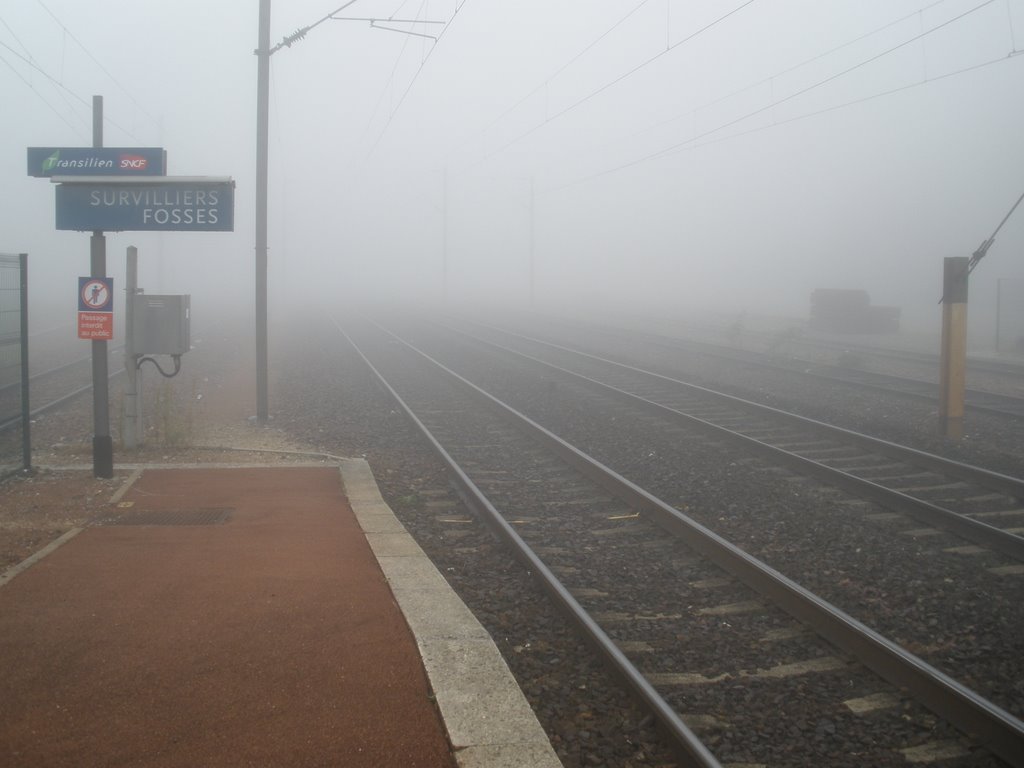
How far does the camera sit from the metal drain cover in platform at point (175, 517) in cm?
788

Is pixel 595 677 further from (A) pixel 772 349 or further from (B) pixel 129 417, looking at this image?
(A) pixel 772 349

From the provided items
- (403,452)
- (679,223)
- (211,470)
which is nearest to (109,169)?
(211,470)

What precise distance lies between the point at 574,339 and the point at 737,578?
2393cm

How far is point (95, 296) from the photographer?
941cm

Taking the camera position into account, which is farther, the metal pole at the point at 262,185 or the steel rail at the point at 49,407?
the metal pole at the point at 262,185

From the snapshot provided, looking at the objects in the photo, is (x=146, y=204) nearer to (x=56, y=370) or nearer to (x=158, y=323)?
(x=158, y=323)

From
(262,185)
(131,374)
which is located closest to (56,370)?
(262,185)

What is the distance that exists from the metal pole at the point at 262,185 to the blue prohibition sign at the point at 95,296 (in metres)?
3.97

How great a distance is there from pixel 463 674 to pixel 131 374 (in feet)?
25.1

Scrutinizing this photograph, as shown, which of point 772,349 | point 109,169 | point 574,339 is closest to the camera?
point 109,169

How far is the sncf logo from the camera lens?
9.18 metres

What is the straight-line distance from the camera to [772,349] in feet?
79.8

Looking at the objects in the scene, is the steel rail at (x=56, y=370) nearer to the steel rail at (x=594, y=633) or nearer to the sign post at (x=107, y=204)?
the sign post at (x=107, y=204)

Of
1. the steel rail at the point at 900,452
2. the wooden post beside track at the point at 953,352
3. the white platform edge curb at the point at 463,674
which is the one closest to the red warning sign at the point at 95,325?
the white platform edge curb at the point at 463,674
